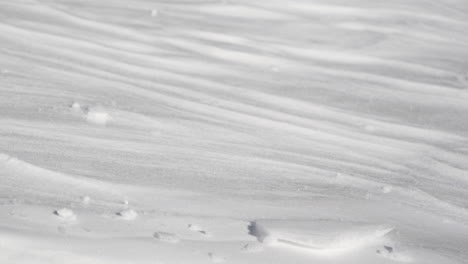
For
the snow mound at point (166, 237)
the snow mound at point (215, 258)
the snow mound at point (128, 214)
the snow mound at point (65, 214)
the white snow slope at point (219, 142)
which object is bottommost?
the snow mound at point (215, 258)

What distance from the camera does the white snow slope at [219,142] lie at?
5.38ft

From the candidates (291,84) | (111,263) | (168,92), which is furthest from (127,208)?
(291,84)

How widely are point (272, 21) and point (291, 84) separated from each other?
1.38 metres

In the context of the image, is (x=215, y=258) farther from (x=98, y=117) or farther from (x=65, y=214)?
(x=98, y=117)

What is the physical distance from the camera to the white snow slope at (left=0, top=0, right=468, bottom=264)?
1640mm

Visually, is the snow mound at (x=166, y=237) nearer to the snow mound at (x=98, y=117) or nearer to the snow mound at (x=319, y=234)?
the snow mound at (x=319, y=234)

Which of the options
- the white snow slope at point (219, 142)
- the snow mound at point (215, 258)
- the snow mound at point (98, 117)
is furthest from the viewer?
the snow mound at point (98, 117)

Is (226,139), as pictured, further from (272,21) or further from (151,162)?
(272,21)

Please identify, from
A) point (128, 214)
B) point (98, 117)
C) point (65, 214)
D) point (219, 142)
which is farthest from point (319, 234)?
point (98, 117)

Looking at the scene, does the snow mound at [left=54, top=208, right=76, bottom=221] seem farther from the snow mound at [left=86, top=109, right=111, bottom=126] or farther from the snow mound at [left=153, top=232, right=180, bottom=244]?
the snow mound at [left=86, top=109, right=111, bottom=126]

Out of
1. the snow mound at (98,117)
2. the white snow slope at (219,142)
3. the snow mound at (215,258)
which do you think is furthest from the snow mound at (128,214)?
the snow mound at (98,117)

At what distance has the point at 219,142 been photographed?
237cm

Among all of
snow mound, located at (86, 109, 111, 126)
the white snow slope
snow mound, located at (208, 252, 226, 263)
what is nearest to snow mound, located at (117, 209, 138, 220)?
the white snow slope

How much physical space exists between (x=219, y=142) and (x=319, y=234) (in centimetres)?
73
